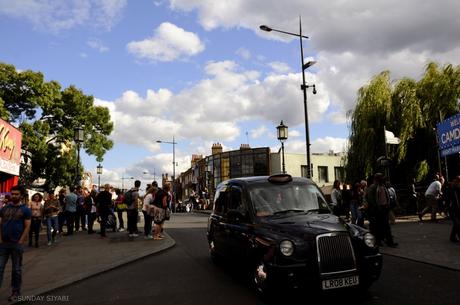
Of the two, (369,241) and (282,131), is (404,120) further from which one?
(369,241)

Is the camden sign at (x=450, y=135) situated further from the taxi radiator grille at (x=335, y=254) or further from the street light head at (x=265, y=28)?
the taxi radiator grille at (x=335, y=254)

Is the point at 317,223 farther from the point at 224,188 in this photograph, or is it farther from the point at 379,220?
the point at 379,220

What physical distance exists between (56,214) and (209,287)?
346 inches

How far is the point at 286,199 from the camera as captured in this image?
24.0 feet

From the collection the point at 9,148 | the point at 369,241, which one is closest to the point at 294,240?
the point at 369,241

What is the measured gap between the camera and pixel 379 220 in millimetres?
11117

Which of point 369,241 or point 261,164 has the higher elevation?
point 261,164

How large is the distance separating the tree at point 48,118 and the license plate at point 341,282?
28.4 meters

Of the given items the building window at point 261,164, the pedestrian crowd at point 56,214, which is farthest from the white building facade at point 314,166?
the pedestrian crowd at point 56,214

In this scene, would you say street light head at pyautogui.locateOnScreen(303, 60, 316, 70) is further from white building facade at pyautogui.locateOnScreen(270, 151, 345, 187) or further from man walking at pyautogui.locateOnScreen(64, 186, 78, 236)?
white building facade at pyautogui.locateOnScreen(270, 151, 345, 187)

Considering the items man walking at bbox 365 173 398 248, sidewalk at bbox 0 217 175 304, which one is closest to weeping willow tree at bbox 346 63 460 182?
man walking at bbox 365 173 398 248

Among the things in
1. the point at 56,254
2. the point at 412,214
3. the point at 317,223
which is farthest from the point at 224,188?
the point at 412,214

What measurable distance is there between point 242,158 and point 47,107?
2718 cm

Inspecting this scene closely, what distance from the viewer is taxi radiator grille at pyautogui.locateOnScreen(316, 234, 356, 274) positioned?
5.78 meters
